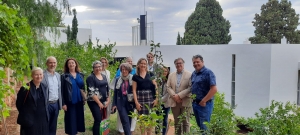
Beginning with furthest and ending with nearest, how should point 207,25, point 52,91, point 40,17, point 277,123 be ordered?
point 207,25 → point 40,17 → point 52,91 → point 277,123

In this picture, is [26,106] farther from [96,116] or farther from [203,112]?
[203,112]

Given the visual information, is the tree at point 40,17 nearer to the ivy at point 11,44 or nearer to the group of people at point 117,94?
the group of people at point 117,94

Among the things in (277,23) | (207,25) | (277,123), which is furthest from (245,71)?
(277,23)

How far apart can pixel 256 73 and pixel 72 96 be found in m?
9.12

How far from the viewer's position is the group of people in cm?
375

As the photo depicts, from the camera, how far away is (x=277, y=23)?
→ 26.2m

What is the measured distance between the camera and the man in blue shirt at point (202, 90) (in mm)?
3916

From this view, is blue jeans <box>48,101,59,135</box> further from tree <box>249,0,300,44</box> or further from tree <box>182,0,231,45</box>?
tree <box>249,0,300,44</box>

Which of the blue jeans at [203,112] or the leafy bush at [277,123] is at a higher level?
the leafy bush at [277,123]

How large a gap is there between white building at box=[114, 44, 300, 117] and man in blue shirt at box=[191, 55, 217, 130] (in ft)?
25.6

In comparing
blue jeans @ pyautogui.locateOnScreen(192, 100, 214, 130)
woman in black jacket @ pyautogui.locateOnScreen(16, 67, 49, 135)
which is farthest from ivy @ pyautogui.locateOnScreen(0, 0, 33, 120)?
blue jeans @ pyautogui.locateOnScreen(192, 100, 214, 130)

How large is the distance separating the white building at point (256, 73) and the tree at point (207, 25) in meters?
15.1

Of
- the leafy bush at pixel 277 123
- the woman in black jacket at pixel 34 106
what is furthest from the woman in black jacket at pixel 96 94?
the leafy bush at pixel 277 123

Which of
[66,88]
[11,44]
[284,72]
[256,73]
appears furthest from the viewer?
[256,73]
